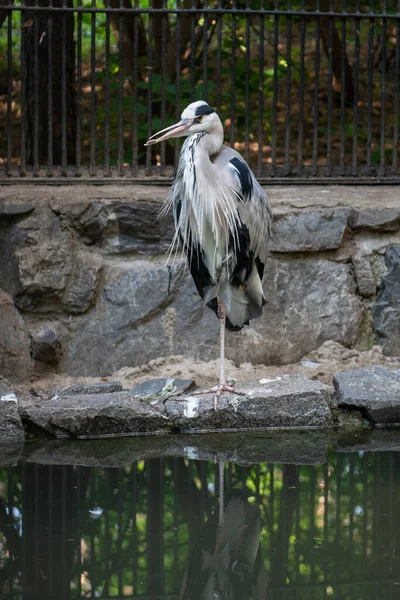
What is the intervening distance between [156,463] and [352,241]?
2.11 meters

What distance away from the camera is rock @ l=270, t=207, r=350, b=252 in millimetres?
5938

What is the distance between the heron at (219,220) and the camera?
Result: 5188 mm

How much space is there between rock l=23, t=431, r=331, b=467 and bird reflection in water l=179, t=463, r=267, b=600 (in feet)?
2.01

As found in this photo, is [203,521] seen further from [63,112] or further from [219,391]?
[63,112]

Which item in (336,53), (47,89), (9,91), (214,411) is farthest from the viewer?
(336,53)

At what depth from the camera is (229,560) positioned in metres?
3.70

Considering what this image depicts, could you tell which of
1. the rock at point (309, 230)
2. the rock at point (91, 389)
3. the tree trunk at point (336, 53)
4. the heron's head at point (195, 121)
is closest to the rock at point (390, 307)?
the rock at point (309, 230)

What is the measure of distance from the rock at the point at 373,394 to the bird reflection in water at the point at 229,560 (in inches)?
47.2

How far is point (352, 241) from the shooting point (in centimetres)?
605

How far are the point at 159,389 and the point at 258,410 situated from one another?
0.57m

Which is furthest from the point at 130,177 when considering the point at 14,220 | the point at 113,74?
the point at 113,74

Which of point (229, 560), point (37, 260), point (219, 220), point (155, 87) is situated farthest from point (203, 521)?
point (155, 87)

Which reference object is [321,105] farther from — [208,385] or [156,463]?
[156,463]

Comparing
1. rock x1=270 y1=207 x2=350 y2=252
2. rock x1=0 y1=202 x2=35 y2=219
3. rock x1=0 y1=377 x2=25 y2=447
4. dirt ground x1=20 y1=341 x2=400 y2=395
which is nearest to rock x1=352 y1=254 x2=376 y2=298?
rock x1=270 y1=207 x2=350 y2=252
